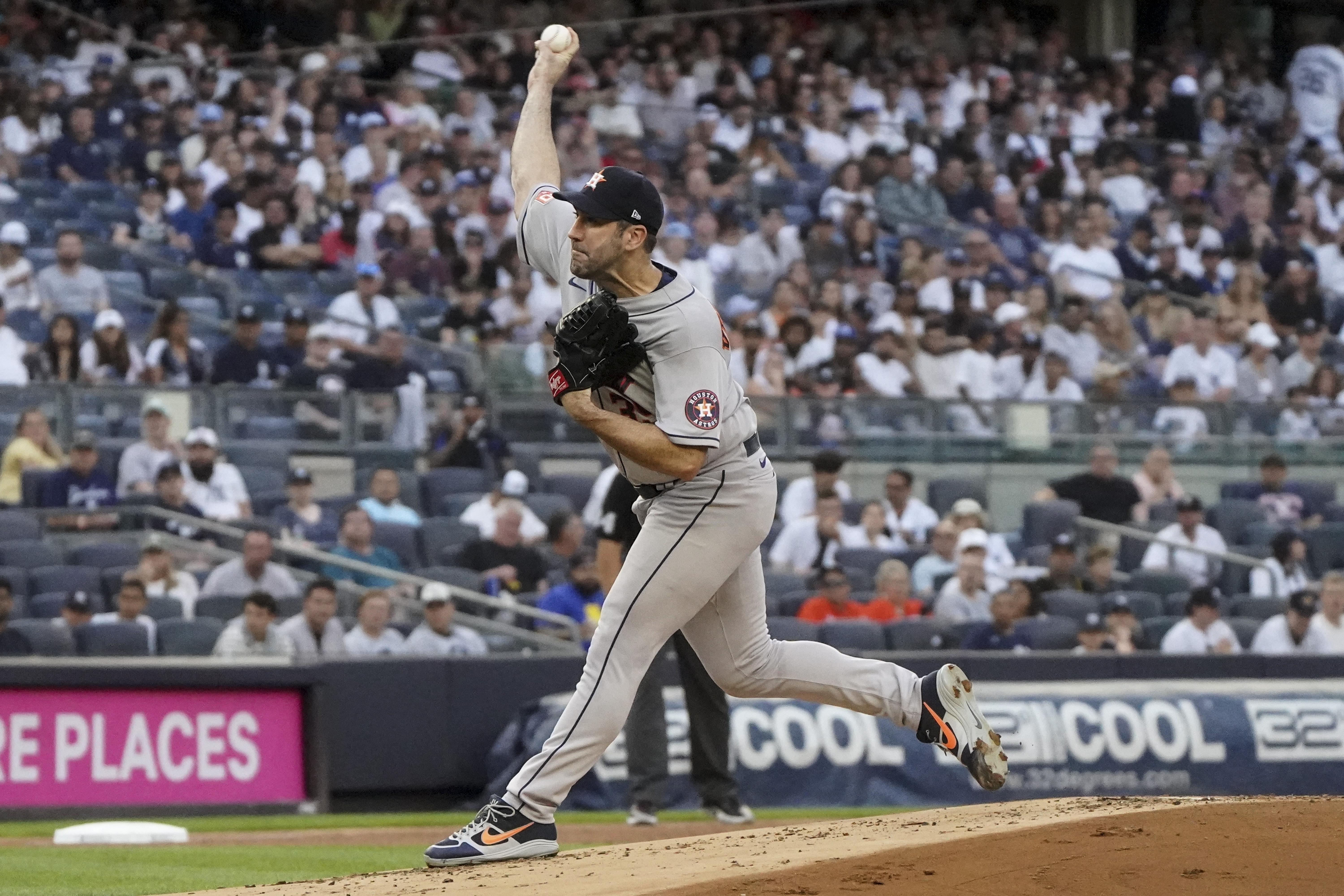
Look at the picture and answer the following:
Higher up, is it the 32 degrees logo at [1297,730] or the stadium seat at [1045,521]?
the stadium seat at [1045,521]

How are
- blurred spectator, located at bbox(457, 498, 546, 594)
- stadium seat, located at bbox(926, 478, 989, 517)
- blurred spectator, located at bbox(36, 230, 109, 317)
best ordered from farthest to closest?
stadium seat, located at bbox(926, 478, 989, 517)
blurred spectator, located at bbox(36, 230, 109, 317)
blurred spectator, located at bbox(457, 498, 546, 594)

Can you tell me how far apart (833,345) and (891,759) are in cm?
460

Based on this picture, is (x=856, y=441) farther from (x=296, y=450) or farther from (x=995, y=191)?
(x=995, y=191)

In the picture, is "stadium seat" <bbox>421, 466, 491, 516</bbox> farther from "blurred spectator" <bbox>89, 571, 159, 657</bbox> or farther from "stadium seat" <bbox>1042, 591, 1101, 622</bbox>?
"stadium seat" <bbox>1042, 591, 1101, 622</bbox>

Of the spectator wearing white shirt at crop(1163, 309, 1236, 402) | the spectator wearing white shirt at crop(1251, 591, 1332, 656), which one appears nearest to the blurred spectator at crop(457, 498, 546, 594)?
the spectator wearing white shirt at crop(1251, 591, 1332, 656)

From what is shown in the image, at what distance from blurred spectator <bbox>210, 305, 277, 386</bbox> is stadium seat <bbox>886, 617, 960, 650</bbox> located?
4524mm

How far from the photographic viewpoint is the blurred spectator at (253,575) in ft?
35.7

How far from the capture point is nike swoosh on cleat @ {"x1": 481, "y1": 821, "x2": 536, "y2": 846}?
520 cm

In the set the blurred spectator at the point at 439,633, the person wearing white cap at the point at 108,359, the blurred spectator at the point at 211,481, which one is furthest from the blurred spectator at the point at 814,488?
the person wearing white cap at the point at 108,359

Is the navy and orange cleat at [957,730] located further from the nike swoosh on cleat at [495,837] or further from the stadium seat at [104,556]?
the stadium seat at [104,556]

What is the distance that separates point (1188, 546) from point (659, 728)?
5497 millimetres

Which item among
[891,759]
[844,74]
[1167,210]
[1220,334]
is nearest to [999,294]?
[1220,334]

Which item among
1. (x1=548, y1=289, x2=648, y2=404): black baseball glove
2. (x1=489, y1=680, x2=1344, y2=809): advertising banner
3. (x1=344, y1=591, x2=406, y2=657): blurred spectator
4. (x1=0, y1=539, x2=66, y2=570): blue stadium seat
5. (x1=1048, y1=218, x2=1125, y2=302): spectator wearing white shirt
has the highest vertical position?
(x1=1048, y1=218, x2=1125, y2=302): spectator wearing white shirt

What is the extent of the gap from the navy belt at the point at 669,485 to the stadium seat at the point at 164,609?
5738 mm
